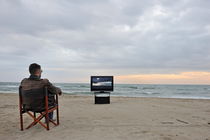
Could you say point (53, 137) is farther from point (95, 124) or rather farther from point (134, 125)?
point (134, 125)

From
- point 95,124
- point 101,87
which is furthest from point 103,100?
point 95,124

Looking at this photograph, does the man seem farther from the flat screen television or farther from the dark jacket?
the flat screen television

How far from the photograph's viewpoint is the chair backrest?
3.25 m

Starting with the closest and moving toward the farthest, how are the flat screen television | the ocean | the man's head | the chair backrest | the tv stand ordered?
the chair backrest, the man's head, the tv stand, the flat screen television, the ocean

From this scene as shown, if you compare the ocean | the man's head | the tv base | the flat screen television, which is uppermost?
the man's head

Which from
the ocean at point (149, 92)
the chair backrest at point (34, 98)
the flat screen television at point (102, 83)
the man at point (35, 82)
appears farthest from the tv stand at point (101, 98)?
the ocean at point (149, 92)

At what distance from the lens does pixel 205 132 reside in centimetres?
338

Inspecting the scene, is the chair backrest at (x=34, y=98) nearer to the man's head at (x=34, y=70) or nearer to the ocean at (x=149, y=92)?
the man's head at (x=34, y=70)

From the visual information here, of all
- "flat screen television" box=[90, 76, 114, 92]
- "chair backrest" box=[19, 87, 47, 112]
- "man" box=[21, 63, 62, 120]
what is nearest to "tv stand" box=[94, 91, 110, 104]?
"flat screen television" box=[90, 76, 114, 92]

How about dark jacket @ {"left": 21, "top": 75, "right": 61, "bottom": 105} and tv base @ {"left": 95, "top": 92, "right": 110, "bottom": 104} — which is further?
tv base @ {"left": 95, "top": 92, "right": 110, "bottom": 104}

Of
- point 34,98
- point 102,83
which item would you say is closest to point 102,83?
point 102,83

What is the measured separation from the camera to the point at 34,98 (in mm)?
3258

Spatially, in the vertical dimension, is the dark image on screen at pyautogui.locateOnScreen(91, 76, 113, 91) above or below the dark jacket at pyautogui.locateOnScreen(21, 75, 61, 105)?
below

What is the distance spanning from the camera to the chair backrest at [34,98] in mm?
3248
